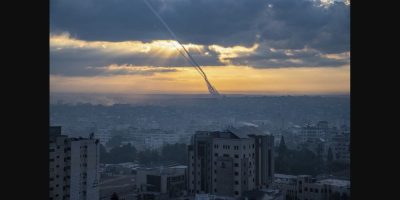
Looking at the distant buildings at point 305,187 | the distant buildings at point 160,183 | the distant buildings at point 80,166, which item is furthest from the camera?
the distant buildings at point 160,183

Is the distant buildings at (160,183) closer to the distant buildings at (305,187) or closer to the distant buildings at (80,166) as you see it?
the distant buildings at (80,166)

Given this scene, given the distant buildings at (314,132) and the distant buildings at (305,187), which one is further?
the distant buildings at (314,132)

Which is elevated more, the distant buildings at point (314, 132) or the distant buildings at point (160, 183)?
the distant buildings at point (314, 132)

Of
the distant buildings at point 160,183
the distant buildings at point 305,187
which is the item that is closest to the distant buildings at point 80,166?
the distant buildings at point 160,183

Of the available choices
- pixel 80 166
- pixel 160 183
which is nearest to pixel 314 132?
pixel 160 183

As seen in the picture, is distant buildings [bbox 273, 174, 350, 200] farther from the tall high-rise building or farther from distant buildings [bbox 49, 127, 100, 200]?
distant buildings [bbox 49, 127, 100, 200]

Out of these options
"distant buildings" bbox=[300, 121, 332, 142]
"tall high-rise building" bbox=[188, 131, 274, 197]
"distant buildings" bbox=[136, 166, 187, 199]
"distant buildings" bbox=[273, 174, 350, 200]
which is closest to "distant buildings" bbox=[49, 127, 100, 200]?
"distant buildings" bbox=[136, 166, 187, 199]
